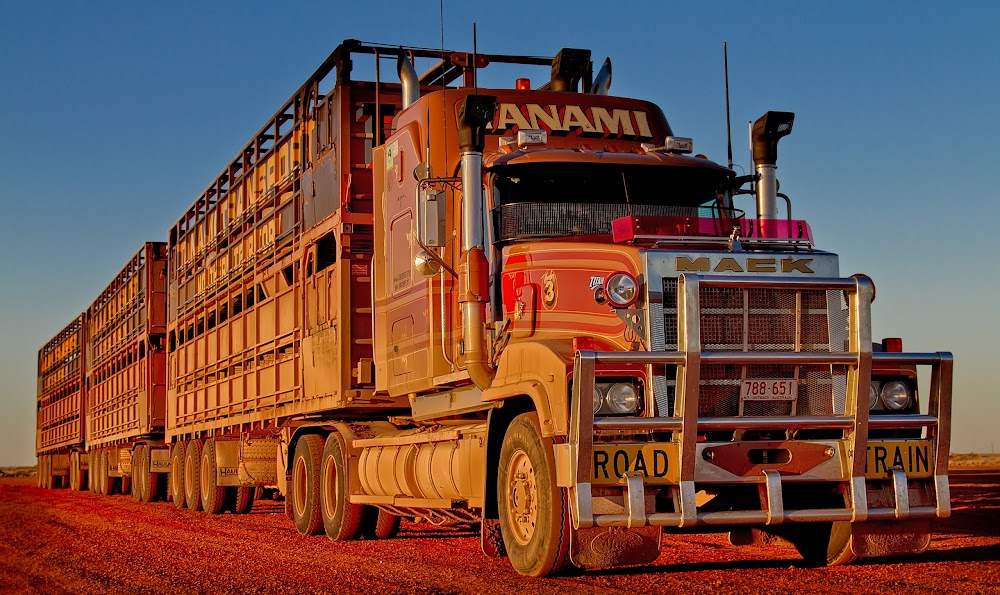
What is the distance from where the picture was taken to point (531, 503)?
30.5 feet

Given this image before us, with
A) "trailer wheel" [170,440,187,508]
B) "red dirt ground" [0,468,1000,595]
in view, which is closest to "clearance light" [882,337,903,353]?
"red dirt ground" [0,468,1000,595]

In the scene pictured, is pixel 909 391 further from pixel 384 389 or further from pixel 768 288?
pixel 384 389

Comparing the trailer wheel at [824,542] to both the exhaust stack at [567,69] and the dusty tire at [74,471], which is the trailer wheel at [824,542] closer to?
the exhaust stack at [567,69]

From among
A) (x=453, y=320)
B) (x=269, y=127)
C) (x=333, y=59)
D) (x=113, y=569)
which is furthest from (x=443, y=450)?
(x=269, y=127)

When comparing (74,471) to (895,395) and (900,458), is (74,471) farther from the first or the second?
(900,458)

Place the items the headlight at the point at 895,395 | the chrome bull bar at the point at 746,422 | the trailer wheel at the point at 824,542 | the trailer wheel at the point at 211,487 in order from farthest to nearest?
the trailer wheel at the point at 211,487
the trailer wheel at the point at 824,542
the headlight at the point at 895,395
the chrome bull bar at the point at 746,422

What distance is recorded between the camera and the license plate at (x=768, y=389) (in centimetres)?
864

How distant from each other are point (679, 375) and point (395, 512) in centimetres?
583

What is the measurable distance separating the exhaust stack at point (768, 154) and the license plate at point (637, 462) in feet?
11.6

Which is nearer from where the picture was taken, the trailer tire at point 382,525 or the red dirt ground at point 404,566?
the red dirt ground at point 404,566

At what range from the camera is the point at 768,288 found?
28.6 ft

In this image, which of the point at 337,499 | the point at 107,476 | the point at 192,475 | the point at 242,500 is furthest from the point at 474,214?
the point at 107,476

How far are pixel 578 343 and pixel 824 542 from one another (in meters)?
2.76

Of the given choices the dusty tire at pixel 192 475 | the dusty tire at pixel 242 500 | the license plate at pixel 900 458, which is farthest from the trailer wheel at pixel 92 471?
the license plate at pixel 900 458
